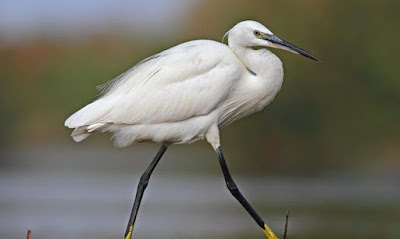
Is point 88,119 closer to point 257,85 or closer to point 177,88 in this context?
point 177,88

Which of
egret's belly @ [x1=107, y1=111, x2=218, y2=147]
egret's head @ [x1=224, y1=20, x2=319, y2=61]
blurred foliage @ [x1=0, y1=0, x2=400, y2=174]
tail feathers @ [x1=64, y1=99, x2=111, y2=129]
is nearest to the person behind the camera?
tail feathers @ [x1=64, y1=99, x2=111, y2=129]

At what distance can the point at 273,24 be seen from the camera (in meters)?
27.0

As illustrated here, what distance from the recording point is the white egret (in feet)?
30.6

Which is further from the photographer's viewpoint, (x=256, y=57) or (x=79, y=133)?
(x=256, y=57)

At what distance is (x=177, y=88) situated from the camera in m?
9.38

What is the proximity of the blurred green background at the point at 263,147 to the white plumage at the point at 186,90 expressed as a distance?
3452mm

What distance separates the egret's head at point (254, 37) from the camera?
925 cm

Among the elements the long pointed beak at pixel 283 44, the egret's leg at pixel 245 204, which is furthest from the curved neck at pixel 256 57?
the egret's leg at pixel 245 204

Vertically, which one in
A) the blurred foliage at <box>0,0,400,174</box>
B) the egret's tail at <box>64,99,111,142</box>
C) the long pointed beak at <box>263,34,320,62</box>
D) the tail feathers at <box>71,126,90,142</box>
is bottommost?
the blurred foliage at <box>0,0,400,174</box>

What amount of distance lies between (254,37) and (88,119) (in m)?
1.44

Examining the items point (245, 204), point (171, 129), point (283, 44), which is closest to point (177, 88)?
point (171, 129)

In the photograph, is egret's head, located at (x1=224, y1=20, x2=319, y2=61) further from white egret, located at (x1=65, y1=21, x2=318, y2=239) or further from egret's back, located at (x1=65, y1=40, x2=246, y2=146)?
egret's back, located at (x1=65, y1=40, x2=246, y2=146)

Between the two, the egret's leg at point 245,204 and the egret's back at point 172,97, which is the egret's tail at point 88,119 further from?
the egret's leg at point 245,204

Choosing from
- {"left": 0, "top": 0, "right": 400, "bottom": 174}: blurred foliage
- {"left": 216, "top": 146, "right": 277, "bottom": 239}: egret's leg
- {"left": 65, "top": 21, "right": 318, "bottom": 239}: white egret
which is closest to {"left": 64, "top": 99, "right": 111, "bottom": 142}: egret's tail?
{"left": 65, "top": 21, "right": 318, "bottom": 239}: white egret
